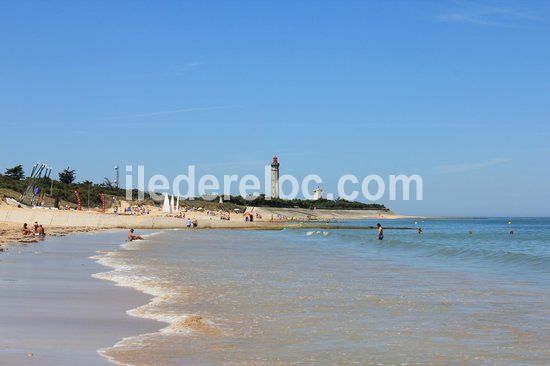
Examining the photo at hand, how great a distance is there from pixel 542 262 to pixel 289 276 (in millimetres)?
13229

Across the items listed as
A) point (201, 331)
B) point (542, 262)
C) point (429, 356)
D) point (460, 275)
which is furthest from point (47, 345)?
point (542, 262)

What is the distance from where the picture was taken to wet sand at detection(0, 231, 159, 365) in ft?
27.6

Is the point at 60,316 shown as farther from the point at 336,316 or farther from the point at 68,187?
the point at 68,187

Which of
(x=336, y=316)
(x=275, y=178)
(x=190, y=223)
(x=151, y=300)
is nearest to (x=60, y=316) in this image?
(x=151, y=300)

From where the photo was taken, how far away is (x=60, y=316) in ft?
37.7

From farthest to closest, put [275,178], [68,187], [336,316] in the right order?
[275,178]
[68,187]
[336,316]

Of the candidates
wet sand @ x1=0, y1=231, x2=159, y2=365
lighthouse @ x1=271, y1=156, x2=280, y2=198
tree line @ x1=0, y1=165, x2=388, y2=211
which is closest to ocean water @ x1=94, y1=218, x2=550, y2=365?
wet sand @ x1=0, y1=231, x2=159, y2=365

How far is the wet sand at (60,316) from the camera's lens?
841cm

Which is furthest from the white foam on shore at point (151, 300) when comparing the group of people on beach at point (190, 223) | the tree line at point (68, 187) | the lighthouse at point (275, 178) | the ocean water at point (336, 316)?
the lighthouse at point (275, 178)

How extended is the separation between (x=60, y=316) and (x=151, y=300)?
2.87 meters

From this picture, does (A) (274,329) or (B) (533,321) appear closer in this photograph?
(A) (274,329)

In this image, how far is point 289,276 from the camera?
67.2 ft

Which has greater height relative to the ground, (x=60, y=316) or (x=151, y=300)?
(x=60, y=316)

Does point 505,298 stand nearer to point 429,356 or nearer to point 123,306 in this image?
point 429,356
